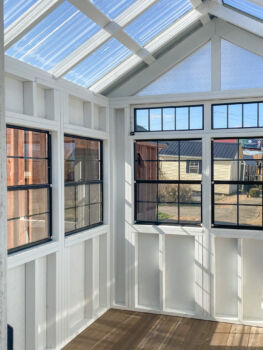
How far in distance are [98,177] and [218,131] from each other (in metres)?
2.11

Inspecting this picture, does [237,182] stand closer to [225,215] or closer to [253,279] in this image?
[225,215]

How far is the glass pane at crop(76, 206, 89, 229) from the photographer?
6.02 metres

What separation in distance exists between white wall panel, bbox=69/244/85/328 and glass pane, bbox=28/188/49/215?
1.01 m

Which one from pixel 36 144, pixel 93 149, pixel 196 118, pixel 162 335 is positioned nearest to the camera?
pixel 36 144

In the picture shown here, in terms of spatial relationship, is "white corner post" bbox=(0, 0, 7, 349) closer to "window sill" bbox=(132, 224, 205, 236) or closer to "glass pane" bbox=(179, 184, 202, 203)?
"window sill" bbox=(132, 224, 205, 236)

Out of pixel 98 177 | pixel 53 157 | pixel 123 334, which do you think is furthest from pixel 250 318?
pixel 53 157

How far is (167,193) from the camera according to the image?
6570mm

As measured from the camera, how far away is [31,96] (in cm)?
480

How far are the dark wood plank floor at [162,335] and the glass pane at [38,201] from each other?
6.25 ft

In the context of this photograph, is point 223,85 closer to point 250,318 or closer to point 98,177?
point 98,177

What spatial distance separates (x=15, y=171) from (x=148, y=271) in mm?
3102

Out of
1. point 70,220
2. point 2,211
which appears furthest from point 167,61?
point 2,211

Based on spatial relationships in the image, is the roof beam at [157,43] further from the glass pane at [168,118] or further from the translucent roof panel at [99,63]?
the glass pane at [168,118]

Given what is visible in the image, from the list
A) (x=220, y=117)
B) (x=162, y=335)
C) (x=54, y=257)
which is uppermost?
(x=220, y=117)
